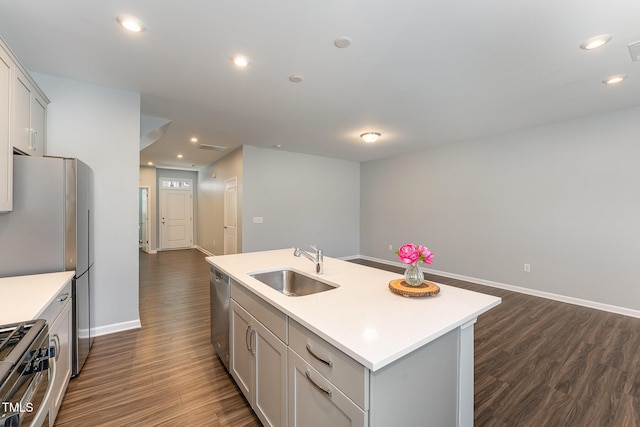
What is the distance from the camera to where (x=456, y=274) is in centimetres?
513

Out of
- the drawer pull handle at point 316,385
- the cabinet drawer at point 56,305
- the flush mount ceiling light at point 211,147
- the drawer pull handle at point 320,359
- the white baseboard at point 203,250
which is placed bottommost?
the white baseboard at point 203,250

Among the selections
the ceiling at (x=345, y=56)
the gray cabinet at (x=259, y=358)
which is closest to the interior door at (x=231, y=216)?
the ceiling at (x=345, y=56)

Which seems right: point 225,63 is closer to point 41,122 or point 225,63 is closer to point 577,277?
point 41,122

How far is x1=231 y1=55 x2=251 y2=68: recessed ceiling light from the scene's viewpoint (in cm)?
226

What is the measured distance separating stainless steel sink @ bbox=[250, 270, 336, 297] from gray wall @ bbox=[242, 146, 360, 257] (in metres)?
3.34

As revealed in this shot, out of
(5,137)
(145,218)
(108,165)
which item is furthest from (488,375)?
(145,218)

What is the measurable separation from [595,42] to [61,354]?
436 cm

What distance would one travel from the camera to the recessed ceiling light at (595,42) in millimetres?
1970

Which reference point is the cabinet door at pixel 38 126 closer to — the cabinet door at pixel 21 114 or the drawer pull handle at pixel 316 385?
the cabinet door at pixel 21 114

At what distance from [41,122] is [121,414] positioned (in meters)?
2.54

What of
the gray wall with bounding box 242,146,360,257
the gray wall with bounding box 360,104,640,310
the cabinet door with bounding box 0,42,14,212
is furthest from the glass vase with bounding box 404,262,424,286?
the gray wall with bounding box 242,146,360,257

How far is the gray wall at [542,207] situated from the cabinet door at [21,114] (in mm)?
5686

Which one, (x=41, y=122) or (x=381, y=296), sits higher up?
(x=41, y=122)

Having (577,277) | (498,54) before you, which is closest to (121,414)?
(498,54)
